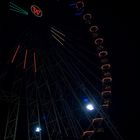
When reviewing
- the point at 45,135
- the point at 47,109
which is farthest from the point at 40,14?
the point at 45,135

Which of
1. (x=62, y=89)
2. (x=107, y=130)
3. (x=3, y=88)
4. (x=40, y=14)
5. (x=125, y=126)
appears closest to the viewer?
(x=3, y=88)

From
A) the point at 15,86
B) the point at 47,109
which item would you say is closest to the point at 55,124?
the point at 47,109

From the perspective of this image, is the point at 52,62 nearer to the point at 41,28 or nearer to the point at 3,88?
the point at 41,28

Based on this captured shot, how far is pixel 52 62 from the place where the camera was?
1388 cm

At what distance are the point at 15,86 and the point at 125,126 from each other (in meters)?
8.88

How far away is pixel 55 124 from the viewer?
1387cm

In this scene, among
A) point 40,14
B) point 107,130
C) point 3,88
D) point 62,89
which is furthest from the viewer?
point 107,130

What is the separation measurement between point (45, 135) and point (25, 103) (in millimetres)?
5299

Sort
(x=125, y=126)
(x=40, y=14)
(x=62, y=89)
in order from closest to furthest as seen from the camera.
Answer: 1. (x=62, y=89)
2. (x=40, y=14)
3. (x=125, y=126)

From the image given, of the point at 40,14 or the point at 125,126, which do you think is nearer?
the point at 40,14

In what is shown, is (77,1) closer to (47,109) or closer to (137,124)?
(47,109)

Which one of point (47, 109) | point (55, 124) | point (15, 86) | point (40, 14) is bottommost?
point (55, 124)

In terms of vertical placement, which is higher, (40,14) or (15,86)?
(40,14)

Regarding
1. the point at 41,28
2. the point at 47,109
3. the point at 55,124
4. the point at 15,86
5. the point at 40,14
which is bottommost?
the point at 55,124
